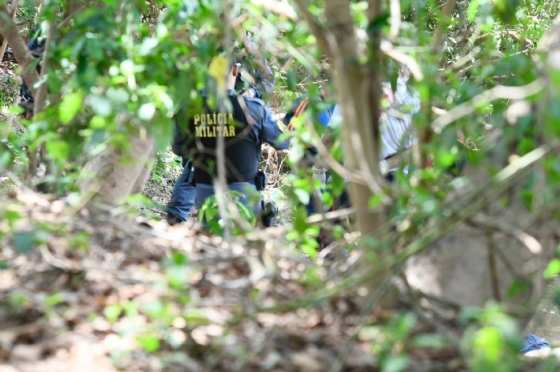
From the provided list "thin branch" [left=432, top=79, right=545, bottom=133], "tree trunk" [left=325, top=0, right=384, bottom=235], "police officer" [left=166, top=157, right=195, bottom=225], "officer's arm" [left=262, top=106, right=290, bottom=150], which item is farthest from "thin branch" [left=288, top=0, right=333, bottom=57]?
"police officer" [left=166, top=157, right=195, bottom=225]

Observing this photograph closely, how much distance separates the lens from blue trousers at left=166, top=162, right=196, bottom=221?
7.78m

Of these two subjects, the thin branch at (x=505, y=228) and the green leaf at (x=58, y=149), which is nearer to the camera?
the thin branch at (x=505, y=228)

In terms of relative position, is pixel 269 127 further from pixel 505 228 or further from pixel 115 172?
pixel 505 228

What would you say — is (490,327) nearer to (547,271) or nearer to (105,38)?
(547,271)

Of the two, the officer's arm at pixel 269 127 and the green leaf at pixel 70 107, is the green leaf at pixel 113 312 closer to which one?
the green leaf at pixel 70 107

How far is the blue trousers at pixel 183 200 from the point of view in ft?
25.5

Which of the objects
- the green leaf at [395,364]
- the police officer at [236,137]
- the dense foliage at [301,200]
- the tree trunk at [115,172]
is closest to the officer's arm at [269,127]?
the police officer at [236,137]

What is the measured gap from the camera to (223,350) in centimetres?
232

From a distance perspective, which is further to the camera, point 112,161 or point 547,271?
point 112,161

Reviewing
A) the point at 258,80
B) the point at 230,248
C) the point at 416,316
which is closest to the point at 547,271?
the point at 416,316

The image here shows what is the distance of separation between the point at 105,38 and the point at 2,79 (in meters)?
9.07

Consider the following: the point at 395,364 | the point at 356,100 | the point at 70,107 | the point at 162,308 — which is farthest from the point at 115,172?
the point at 395,364

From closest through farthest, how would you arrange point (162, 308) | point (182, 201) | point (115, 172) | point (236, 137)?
point (162, 308), point (115, 172), point (236, 137), point (182, 201)

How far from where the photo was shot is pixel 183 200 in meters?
7.86
